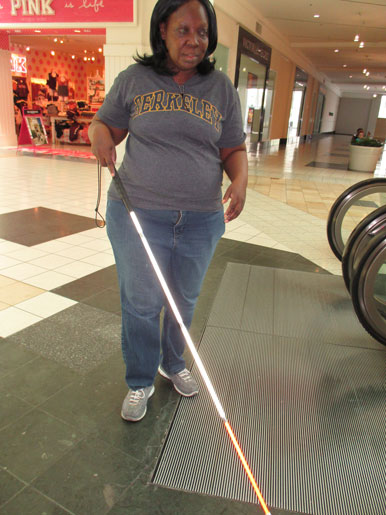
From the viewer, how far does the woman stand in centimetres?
135

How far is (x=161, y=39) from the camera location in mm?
1388

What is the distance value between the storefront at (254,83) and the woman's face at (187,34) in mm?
10037

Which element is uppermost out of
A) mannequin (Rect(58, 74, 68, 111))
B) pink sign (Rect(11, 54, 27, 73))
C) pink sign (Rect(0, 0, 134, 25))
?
pink sign (Rect(0, 0, 134, 25))

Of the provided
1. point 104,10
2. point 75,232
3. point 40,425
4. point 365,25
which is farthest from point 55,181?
point 365,25

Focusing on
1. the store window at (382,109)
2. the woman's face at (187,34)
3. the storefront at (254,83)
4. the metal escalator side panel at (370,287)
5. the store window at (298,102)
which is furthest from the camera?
the store window at (382,109)

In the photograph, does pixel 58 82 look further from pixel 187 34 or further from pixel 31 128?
pixel 187 34

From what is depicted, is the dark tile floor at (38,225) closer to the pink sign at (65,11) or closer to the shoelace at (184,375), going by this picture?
the shoelace at (184,375)

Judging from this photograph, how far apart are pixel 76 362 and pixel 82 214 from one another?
3165 mm

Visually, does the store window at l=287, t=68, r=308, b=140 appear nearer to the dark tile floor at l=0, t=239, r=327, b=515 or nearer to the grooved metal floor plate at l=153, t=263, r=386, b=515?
the grooved metal floor plate at l=153, t=263, r=386, b=515

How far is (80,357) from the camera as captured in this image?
2088 millimetres

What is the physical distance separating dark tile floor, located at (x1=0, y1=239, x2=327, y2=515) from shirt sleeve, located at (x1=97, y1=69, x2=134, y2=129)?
1.18m

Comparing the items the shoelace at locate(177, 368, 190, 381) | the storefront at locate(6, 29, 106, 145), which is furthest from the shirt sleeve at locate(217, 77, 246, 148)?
the storefront at locate(6, 29, 106, 145)

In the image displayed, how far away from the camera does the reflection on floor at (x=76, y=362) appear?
1.37 m

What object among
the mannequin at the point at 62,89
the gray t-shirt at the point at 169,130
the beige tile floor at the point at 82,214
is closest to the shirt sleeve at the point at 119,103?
the gray t-shirt at the point at 169,130
